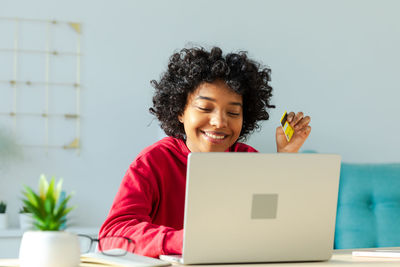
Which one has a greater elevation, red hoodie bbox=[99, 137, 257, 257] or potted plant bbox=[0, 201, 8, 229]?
red hoodie bbox=[99, 137, 257, 257]

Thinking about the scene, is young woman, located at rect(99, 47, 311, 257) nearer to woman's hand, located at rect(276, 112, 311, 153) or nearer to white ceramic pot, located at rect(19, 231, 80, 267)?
woman's hand, located at rect(276, 112, 311, 153)

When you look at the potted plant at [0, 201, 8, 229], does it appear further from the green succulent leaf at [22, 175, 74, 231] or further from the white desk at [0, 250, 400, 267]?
the green succulent leaf at [22, 175, 74, 231]

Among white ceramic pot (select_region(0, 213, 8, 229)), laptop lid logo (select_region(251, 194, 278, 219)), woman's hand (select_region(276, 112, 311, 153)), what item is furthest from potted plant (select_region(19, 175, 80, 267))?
white ceramic pot (select_region(0, 213, 8, 229))

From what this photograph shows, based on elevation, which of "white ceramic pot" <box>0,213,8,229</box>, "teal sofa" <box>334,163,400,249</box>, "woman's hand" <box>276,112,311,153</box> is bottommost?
"white ceramic pot" <box>0,213,8,229</box>

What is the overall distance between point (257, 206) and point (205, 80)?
777mm

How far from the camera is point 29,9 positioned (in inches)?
117

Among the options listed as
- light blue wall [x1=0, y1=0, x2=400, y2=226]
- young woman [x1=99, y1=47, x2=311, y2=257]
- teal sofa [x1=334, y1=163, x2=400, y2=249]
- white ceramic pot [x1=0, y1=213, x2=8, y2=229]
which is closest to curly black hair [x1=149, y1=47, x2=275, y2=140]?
young woman [x1=99, y1=47, x2=311, y2=257]

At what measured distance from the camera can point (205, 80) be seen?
71.5 inches

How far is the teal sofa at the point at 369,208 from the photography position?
241 centimetres

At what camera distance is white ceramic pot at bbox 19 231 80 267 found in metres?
1.00

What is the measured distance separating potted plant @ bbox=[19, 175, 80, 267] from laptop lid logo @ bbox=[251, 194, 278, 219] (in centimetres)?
34

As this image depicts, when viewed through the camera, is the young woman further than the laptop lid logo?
Yes

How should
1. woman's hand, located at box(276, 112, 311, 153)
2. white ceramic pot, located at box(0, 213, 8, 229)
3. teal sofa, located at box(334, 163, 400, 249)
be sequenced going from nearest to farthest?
woman's hand, located at box(276, 112, 311, 153) < teal sofa, located at box(334, 163, 400, 249) < white ceramic pot, located at box(0, 213, 8, 229)

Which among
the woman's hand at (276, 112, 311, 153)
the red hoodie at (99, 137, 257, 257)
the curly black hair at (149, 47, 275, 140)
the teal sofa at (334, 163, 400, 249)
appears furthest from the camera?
the teal sofa at (334, 163, 400, 249)
